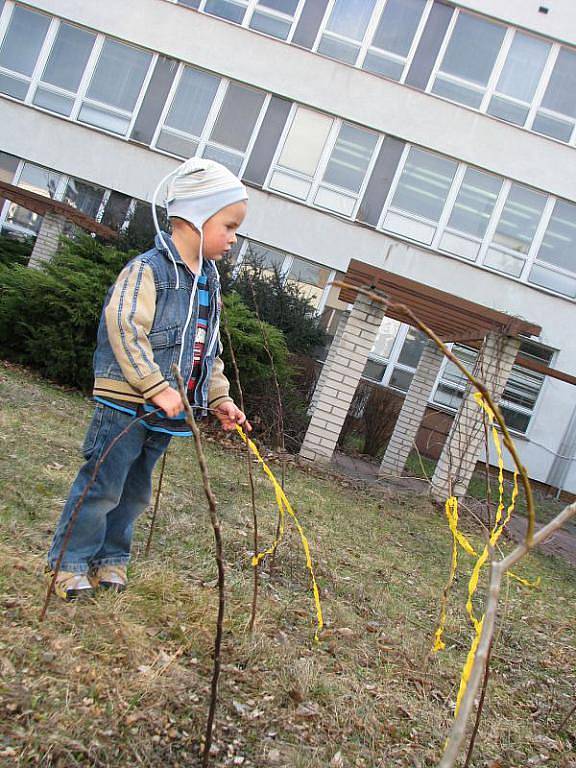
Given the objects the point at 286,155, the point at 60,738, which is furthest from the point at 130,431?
the point at 286,155

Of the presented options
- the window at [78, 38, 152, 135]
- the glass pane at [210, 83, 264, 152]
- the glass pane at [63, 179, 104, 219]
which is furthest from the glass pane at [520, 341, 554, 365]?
the window at [78, 38, 152, 135]

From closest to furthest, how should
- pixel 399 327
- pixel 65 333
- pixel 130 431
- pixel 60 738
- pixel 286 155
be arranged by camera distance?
pixel 60 738
pixel 130 431
pixel 65 333
pixel 286 155
pixel 399 327

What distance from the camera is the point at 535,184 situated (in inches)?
580

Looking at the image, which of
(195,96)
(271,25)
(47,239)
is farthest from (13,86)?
(47,239)

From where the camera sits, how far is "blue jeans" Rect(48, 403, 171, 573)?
8.11ft

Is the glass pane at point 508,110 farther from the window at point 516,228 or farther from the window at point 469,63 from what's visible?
the window at point 516,228

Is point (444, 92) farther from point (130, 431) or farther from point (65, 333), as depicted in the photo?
point (130, 431)

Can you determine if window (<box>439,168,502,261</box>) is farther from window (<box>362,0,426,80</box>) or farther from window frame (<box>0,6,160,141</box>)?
window frame (<box>0,6,160,141</box>)

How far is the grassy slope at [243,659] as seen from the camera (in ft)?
6.82

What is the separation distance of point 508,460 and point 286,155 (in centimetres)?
808

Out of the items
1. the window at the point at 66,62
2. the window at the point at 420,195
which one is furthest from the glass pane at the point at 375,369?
the window at the point at 66,62

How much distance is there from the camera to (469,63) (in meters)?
14.9

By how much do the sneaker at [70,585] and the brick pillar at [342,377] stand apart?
18.7 ft

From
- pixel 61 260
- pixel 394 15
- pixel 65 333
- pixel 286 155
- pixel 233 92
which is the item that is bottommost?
pixel 65 333
